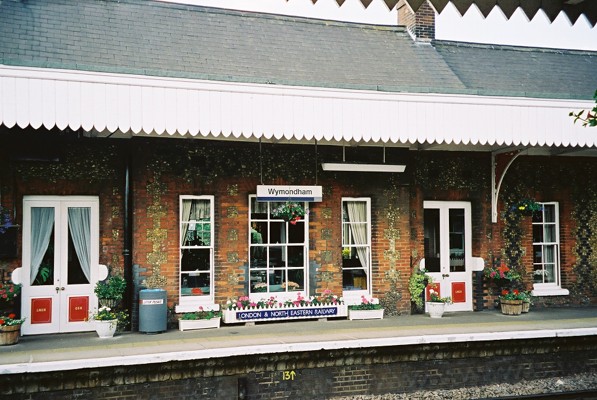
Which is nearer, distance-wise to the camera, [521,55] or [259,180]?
[259,180]

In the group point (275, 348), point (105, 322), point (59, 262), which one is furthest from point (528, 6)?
point (59, 262)

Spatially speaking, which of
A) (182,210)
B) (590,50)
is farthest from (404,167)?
(590,50)

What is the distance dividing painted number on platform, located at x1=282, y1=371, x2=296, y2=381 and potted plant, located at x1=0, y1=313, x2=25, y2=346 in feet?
13.5

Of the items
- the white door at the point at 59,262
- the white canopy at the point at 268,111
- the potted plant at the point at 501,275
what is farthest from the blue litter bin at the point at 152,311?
the potted plant at the point at 501,275

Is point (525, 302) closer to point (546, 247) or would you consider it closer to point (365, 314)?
point (546, 247)

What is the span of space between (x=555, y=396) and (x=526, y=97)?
498cm

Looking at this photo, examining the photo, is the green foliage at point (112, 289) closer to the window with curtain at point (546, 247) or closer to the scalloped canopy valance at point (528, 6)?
the scalloped canopy valance at point (528, 6)

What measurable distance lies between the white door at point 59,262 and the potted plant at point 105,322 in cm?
89

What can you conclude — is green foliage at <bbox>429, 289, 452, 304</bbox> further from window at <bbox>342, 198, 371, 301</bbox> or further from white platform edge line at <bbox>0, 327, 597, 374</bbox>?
white platform edge line at <bbox>0, 327, 597, 374</bbox>

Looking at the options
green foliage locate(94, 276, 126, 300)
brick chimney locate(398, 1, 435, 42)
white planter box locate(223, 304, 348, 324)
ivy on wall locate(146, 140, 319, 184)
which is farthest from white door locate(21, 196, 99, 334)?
brick chimney locate(398, 1, 435, 42)

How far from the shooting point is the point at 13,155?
9867 mm

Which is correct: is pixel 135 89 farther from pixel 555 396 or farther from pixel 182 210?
pixel 555 396

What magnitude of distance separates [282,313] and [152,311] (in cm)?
237

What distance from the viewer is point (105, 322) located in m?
9.67
